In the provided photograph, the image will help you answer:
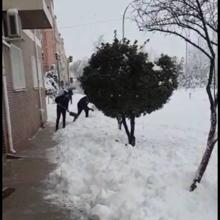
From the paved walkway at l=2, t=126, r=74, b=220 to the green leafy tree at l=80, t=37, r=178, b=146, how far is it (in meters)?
1.83

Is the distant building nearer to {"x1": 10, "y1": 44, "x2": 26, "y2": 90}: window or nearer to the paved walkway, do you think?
{"x1": 10, "y1": 44, "x2": 26, "y2": 90}: window

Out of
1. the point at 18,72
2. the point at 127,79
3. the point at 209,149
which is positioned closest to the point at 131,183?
the point at 209,149

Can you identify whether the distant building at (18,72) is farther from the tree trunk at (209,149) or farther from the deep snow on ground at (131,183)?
the tree trunk at (209,149)

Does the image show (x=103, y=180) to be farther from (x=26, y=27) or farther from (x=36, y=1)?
(x=26, y=27)

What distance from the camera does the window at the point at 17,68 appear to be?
1009cm

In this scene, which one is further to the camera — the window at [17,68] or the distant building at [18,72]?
the window at [17,68]

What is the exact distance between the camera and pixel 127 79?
8914 mm

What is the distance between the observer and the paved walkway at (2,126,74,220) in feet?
16.3

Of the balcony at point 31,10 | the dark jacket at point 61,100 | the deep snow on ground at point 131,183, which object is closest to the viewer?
the deep snow on ground at point 131,183

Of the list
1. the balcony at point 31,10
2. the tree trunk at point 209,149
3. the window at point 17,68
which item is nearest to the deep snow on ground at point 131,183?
the tree trunk at point 209,149

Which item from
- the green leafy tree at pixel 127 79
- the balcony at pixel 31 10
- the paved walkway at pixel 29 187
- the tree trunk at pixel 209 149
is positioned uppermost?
the balcony at pixel 31 10

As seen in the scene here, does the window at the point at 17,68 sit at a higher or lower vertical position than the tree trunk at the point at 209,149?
higher

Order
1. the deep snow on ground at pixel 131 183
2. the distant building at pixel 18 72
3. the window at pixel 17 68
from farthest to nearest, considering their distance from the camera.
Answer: the window at pixel 17 68 < the distant building at pixel 18 72 < the deep snow on ground at pixel 131 183

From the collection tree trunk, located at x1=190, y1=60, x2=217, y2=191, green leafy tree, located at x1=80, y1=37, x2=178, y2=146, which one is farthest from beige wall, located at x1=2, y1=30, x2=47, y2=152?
tree trunk, located at x1=190, y1=60, x2=217, y2=191
